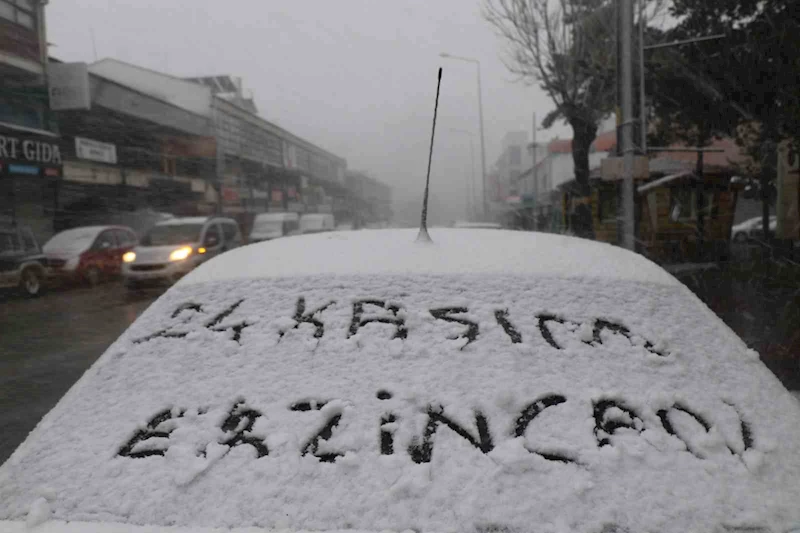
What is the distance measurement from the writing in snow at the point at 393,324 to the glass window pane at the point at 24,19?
23.8m

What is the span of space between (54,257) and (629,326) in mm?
16599

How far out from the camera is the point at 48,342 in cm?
871

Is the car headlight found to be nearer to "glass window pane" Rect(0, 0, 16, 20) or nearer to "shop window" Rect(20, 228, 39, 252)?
"shop window" Rect(20, 228, 39, 252)

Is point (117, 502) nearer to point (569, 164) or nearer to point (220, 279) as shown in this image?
point (220, 279)

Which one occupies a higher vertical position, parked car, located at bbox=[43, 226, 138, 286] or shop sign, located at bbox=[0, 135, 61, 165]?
shop sign, located at bbox=[0, 135, 61, 165]

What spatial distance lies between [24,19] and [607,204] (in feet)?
63.3

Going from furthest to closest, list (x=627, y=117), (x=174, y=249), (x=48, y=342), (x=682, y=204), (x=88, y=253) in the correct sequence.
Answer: (x=682, y=204) < (x=88, y=253) < (x=174, y=249) < (x=627, y=117) < (x=48, y=342)

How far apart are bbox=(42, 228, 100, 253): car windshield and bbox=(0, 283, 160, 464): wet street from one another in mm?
1191

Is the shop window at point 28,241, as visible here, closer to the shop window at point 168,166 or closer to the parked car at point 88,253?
the parked car at point 88,253

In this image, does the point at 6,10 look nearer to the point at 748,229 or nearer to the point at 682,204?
the point at 682,204

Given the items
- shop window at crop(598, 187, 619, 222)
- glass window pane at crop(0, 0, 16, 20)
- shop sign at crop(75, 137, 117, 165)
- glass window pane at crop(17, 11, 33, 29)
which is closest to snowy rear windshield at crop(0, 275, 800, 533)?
shop window at crop(598, 187, 619, 222)

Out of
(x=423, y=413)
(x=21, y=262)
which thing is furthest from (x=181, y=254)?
(x=423, y=413)

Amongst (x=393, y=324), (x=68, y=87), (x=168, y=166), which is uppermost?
(x=68, y=87)

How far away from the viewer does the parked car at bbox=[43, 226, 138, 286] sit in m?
15.7
